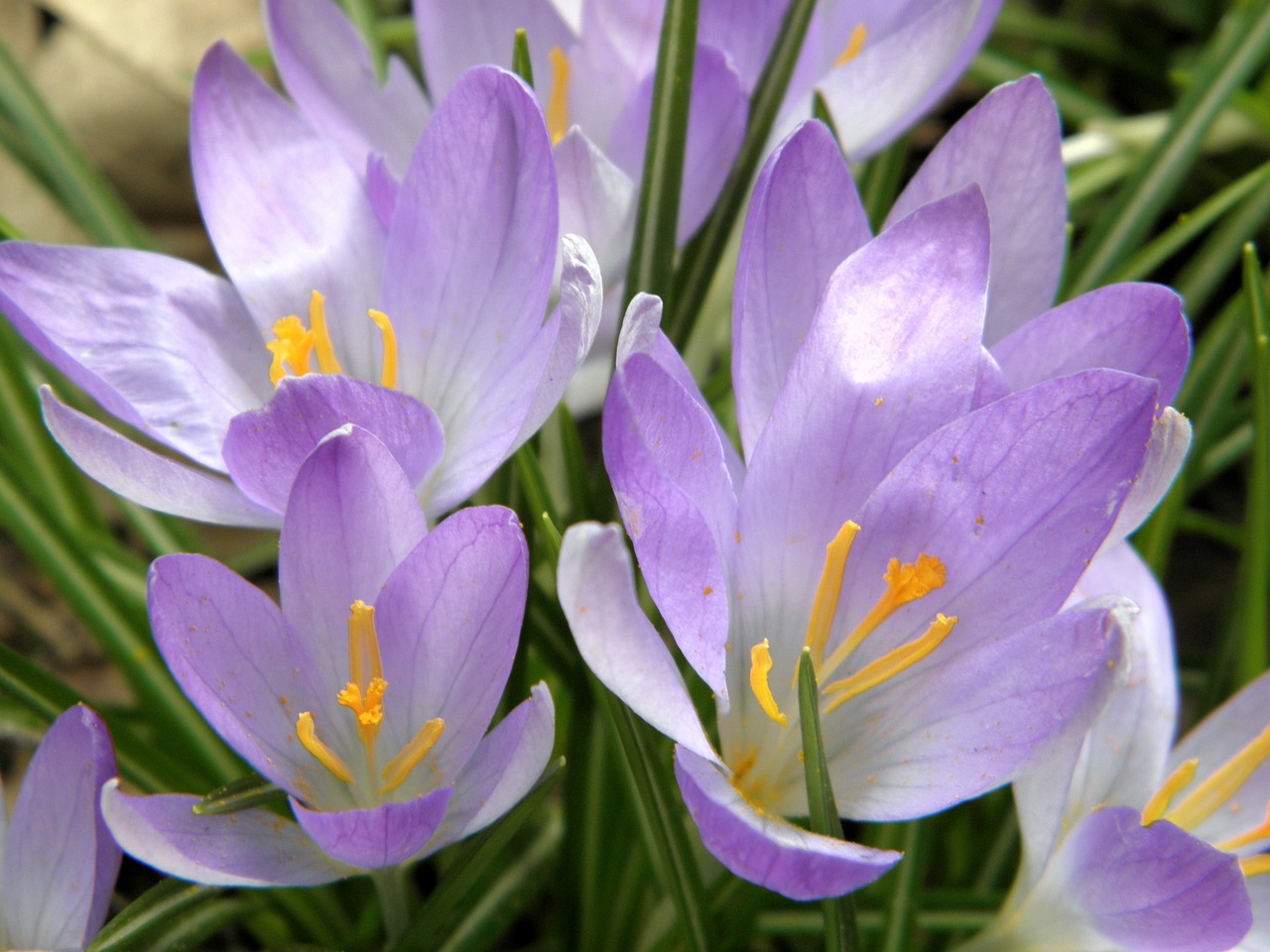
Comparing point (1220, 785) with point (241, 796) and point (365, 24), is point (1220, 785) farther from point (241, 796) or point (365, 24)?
point (365, 24)

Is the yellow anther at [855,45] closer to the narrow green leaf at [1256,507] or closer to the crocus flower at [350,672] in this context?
the narrow green leaf at [1256,507]

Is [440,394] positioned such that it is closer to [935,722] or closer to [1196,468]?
[935,722]

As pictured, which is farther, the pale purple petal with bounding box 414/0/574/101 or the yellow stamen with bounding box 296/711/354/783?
the pale purple petal with bounding box 414/0/574/101

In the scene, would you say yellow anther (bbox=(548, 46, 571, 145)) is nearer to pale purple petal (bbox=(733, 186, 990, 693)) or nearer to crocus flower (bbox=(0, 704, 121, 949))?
pale purple petal (bbox=(733, 186, 990, 693))

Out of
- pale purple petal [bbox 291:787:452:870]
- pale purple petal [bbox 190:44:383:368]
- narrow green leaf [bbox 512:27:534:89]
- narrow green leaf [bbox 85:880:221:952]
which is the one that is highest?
narrow green leaf [bbox 512:27:534:89]

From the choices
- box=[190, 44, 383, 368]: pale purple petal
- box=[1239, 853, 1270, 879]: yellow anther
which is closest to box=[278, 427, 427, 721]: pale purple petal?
box=[190, 44, 383, 368]: pale purple petal

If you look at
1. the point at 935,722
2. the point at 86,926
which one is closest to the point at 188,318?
the point at 86,926
